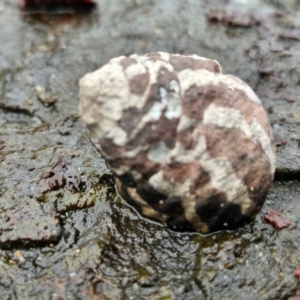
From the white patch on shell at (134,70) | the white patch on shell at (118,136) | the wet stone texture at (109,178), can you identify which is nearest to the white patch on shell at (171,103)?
the white patch on shell at (134,70)

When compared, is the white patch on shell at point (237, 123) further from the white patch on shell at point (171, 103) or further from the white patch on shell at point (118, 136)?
the white patch on shell at point (118, 136)

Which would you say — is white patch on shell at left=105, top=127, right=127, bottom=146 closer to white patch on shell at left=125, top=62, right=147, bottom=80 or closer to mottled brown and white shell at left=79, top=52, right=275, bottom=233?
mottled brown and white shell at left=79, top=52, right=275, bottom=233

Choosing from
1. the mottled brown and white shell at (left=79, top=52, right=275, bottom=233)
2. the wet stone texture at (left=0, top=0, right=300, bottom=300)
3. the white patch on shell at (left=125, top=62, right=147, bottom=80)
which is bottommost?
the wet stone texture at (left=0, top=0, right=300, bottom=300)

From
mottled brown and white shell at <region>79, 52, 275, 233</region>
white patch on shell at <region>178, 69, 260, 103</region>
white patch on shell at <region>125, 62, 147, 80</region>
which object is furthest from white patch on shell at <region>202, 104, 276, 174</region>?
white patch on shell at <region>125, 62, 147, 80</region>

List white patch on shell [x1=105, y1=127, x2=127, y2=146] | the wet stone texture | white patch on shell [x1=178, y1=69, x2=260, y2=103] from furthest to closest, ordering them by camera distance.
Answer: the wet stone texture → white patch on shell [x1=178, y1=69, x2=260, y2=103] → white patch on shell [x1=105, y1=127, x2=127, y2=146]

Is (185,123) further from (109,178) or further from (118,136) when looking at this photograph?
(109,178)

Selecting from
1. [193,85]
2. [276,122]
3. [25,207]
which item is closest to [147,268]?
[25,207]

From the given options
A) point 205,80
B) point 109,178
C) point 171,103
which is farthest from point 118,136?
point 109,178
